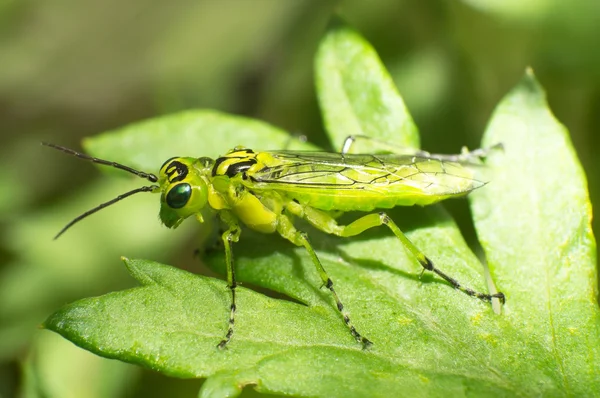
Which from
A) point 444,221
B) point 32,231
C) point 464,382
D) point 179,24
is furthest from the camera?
point 179,24

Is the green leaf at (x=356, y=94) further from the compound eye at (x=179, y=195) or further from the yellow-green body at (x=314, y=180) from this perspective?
the compound eye at (x=179, y=195)

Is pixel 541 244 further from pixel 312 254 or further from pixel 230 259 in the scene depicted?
pixel 230 259

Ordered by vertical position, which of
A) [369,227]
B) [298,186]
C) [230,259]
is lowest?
[230,259]

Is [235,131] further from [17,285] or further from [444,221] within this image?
[17,285]

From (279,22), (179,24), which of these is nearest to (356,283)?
(279,22)

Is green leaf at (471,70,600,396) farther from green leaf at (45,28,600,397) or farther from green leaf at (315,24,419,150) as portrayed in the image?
green leaf at (315,24,419,150)

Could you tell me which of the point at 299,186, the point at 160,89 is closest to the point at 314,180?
the point at 299,186

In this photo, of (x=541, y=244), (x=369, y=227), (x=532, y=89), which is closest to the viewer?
(x=541, y=244)
